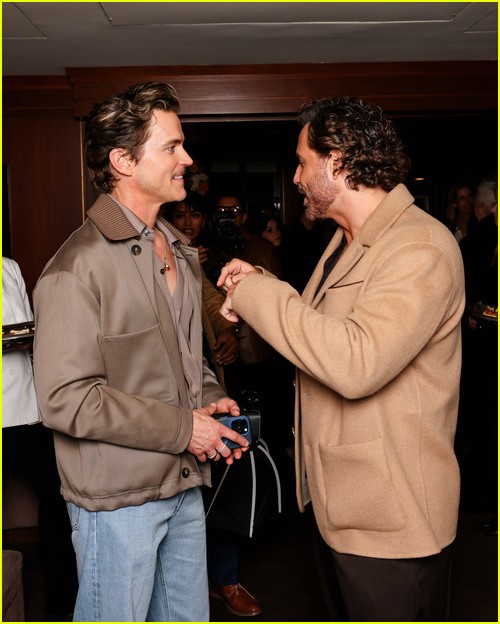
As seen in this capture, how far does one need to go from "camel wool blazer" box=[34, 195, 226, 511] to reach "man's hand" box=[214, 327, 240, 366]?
5.08ft

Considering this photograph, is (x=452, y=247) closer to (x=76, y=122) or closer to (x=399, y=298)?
(x=399, y=298)

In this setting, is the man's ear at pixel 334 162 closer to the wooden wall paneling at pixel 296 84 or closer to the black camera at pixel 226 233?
the black camera at pixel 226 233

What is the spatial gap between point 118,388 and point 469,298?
3.33 m

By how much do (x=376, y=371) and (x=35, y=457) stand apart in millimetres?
2037

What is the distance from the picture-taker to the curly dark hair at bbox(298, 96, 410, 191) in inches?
70.2

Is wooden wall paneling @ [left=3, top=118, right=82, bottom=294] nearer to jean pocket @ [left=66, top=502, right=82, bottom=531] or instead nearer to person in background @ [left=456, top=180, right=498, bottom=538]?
person in background @ [left=456, top=180, right=498, bottom=538]

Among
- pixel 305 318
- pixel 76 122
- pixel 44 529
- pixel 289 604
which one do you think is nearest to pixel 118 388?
pixel 305 318

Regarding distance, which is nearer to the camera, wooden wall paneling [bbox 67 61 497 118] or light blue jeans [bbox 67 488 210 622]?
light blue jeans [bbox 67 488 210 622]

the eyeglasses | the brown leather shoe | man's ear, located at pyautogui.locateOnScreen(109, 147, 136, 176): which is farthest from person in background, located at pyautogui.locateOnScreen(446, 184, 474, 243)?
man's ear, located at pyautogui.locateOnScreen(109, 147, 136, 176)

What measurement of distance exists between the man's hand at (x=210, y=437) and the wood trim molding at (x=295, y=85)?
9.00ft

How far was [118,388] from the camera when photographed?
1737mm

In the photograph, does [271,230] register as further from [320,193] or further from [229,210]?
[320,193]

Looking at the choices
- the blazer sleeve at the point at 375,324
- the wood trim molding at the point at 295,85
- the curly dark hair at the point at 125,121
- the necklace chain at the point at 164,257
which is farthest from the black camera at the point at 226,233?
the blazer sleeve at the point at 375,324

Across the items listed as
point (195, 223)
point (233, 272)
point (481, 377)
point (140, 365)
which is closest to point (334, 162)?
point (233, 272)
